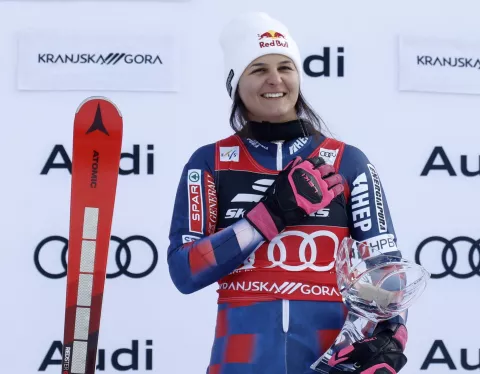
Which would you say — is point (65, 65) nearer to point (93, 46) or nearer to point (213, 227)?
point (93, 46)

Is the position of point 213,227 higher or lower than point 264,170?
lower

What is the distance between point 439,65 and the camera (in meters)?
3.54

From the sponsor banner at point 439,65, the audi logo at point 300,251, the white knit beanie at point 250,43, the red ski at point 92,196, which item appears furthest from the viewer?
the sponsor banner at point 439,65

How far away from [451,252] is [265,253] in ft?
5.51

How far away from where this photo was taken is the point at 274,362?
200 centimetres

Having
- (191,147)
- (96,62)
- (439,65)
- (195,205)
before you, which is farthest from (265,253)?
(439,65)

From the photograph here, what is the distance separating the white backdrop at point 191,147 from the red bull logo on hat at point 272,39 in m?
1.23

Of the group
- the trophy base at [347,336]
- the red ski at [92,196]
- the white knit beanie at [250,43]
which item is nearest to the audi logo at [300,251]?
the trophy base at [347,336]

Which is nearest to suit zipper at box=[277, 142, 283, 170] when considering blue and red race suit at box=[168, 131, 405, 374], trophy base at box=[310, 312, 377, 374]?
blue and red race suit at box=[168, 131, 405, 374]

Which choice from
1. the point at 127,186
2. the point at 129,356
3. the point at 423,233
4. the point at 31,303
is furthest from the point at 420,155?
the point at 31,303

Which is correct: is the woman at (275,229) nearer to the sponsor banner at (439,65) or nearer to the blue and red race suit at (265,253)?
the blue and red race suit at (265,253)

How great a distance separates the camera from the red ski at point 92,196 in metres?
2.58

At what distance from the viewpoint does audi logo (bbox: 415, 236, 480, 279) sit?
3.53 m

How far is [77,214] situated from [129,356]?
100cm
